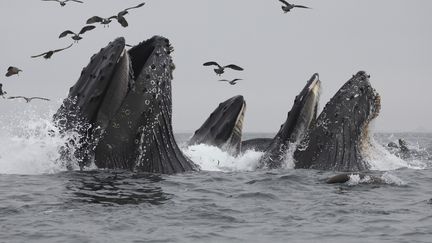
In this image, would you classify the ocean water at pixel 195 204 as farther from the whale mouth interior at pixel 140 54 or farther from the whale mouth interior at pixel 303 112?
the whale mouth interior at pixel 140 54

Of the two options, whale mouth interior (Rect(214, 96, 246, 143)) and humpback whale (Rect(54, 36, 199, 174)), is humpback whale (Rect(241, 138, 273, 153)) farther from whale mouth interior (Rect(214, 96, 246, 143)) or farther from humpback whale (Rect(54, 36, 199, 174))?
humpback whale (Rect(54, 36, 199, 174))

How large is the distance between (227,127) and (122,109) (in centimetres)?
388

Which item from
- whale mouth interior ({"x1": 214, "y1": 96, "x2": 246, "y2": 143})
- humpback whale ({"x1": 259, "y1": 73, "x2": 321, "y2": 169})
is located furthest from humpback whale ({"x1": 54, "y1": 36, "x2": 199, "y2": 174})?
whale mouth interior ({"x1": 214, "y1": 96, "x2": 246, "y2": 143})

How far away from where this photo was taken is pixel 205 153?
16406 millimetres

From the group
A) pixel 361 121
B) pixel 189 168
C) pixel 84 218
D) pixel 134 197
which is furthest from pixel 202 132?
pixel 84 218

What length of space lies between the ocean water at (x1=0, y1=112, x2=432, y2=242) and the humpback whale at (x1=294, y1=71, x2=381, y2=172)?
1.29 feet

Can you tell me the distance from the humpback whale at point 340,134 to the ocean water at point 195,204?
393mm

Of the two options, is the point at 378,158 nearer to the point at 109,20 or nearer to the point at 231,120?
the point at 231,120

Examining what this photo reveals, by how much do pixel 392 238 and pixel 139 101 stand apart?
5.16m

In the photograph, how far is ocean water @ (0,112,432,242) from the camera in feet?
31.9

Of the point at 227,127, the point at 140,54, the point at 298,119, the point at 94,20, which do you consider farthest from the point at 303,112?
the point at 94,20

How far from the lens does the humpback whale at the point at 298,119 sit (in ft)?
51.1

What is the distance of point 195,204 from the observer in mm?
11742

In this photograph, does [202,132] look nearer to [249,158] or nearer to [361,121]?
[249,158]
